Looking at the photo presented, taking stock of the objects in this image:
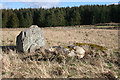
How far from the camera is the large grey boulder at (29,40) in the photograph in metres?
7.95

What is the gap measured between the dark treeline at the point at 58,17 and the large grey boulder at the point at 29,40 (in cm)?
5123

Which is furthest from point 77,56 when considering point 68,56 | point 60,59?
point 60,59

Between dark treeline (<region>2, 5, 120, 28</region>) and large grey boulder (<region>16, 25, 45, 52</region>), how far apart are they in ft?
168

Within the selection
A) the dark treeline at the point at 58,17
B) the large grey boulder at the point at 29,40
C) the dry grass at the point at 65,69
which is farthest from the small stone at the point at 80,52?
the dark treeline at the point at 58,17

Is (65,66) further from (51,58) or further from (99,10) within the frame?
(99,10)

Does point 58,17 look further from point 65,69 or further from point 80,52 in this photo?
point 65,69

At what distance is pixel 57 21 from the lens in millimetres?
62375

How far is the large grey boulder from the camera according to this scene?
313 inches

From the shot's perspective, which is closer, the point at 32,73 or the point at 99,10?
the point at 32,73

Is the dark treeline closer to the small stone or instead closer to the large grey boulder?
the large grey boulder

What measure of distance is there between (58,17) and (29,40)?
181ft

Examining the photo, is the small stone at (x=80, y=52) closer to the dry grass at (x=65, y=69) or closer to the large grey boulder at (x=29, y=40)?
the dry grass at (x=65, y=69)

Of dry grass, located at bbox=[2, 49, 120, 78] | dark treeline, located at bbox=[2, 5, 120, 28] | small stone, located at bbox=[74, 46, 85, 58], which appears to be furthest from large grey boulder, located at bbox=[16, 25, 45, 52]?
dark treeline, located at bbox=[2, 5, 120, 28]

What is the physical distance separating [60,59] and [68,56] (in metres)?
0.36
